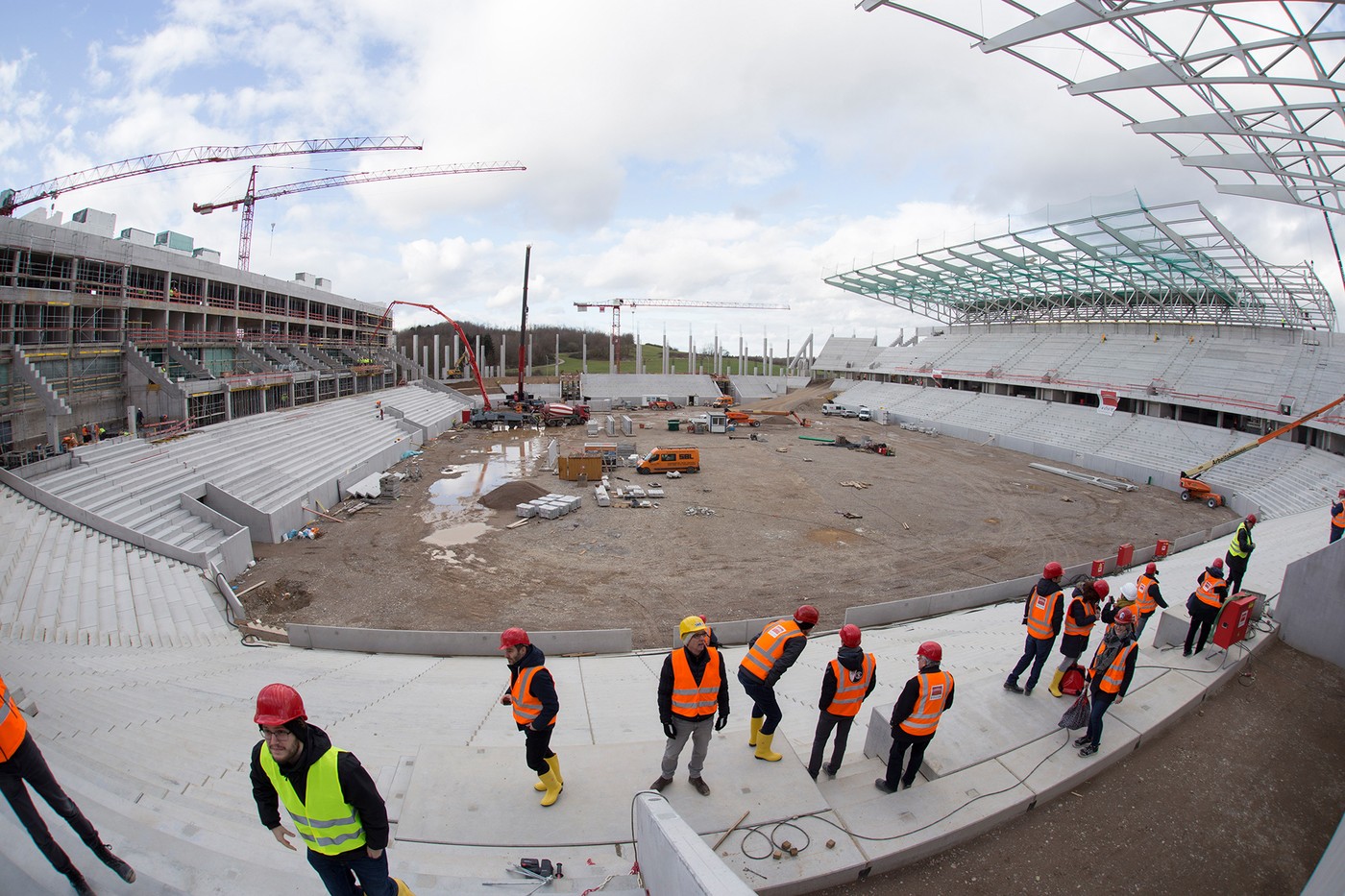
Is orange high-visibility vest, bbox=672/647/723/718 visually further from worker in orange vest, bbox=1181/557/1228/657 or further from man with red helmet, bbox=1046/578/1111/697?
worker in orange vest, bbox=1181/557/1228/657

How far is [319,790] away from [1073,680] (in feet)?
19.8

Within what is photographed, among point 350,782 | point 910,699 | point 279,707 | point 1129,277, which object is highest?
point 1129,277

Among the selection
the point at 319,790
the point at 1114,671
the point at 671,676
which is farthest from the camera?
the point at 1114,671

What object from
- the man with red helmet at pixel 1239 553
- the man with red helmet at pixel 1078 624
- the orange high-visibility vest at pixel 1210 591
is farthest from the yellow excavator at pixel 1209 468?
the man with red helmet at pixel 1078 624

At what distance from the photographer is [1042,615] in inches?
219

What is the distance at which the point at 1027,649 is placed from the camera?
5.68 metres

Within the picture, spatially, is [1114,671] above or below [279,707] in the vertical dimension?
below

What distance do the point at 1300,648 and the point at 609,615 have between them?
9339 mm

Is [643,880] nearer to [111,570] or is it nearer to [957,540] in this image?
[111,570]

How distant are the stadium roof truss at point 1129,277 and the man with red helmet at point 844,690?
28.4m

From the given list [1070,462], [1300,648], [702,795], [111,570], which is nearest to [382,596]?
[111,570]

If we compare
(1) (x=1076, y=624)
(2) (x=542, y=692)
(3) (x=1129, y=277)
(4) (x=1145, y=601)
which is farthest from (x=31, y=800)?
(3) (x=1129, y=277)

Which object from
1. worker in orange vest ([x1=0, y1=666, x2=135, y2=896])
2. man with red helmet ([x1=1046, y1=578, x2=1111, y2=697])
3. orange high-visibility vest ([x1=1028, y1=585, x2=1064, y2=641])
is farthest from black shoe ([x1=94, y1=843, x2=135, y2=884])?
man with red helmet ([x1=1046, y1=578, x2=1111, y2=697])

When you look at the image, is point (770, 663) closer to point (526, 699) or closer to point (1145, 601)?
point (526, 699)
